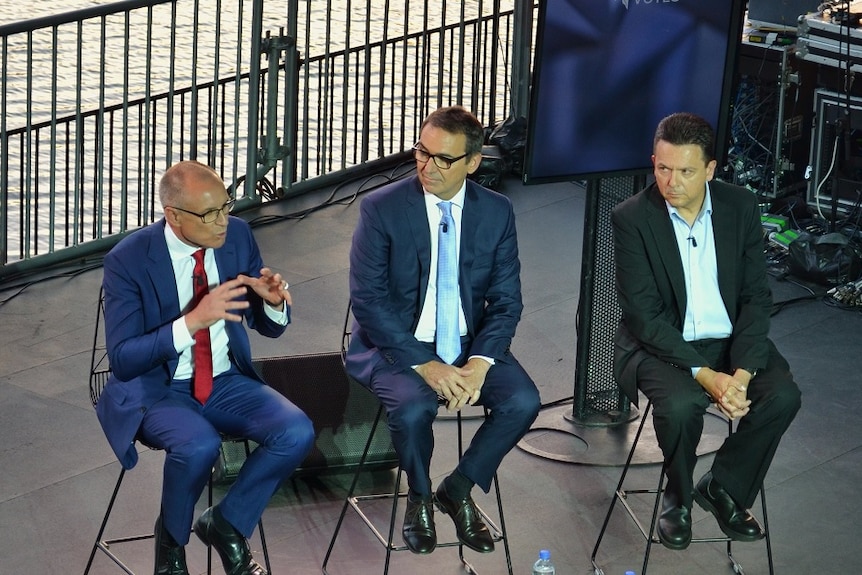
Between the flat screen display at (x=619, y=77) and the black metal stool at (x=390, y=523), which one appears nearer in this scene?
the black metal stool at (x=390, y=523)

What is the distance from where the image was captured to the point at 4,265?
664 cm

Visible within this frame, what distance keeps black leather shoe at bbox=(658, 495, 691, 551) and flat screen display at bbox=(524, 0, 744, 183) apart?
46.4 inches

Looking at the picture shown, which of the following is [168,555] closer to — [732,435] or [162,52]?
[732,435]

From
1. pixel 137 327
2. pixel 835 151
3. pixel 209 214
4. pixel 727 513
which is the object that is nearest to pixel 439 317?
pixel 209 214

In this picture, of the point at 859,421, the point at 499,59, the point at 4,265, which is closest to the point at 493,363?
the point at 859,421

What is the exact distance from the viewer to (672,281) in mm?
4398

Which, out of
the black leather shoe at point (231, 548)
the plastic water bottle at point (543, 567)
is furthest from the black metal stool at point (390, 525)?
the black leather shoe at point (231, 548)

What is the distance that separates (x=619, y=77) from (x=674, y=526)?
1.53 meters

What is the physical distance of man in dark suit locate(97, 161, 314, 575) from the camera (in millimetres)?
3953

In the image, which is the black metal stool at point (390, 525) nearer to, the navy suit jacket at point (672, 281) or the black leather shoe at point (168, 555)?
the black leather shoe at point (168, 555)

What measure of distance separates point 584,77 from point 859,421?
5.82 ft

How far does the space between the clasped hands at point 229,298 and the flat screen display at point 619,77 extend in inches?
42.1

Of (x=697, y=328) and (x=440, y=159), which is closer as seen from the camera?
(x=440, y=159)

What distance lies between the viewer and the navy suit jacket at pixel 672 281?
4359 mm
